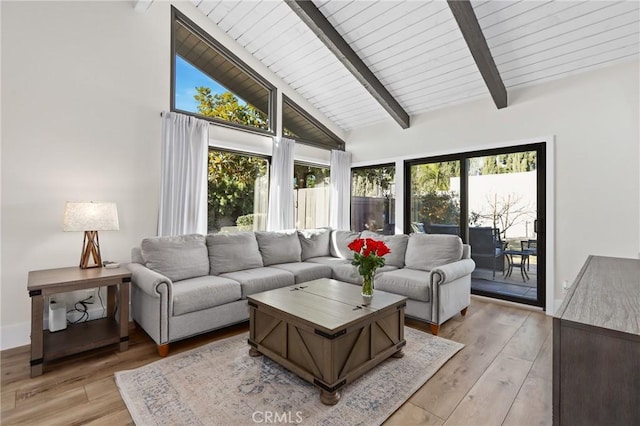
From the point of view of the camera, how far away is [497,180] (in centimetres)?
407

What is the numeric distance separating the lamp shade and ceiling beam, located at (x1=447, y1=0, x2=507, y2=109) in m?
3.46

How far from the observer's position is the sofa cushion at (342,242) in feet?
14.6

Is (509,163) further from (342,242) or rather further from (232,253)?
(232,253)

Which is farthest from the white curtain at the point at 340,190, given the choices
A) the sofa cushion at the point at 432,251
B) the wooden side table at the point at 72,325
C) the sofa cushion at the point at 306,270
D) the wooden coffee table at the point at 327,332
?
the wooden side table at the point at 72,325

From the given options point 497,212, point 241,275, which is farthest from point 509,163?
point 241,275

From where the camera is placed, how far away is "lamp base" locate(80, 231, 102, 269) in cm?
277

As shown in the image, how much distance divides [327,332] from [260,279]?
4.78 feet

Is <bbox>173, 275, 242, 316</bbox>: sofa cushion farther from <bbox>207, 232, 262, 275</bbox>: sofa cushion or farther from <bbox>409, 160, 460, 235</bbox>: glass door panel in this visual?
<bbox>409, 160, 460, 235</bbox>: glass door panel

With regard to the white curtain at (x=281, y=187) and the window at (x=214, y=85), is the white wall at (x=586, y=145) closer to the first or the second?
the white curtain at (x=281, y=187)

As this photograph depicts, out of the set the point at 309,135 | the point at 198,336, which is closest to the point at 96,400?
the point at 198,336

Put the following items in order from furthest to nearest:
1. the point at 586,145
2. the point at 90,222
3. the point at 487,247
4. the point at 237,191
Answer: the point at 237,191 < the point at 487,247 < the point at 586,145 < the point at 90,222

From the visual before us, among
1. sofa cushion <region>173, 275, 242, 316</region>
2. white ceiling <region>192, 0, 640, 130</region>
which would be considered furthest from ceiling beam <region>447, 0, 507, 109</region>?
sofa cushion <region>173, 275, 242, 316</region>

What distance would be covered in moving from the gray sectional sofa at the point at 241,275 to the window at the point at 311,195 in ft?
3.35

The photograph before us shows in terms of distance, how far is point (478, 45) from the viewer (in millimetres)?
2996
